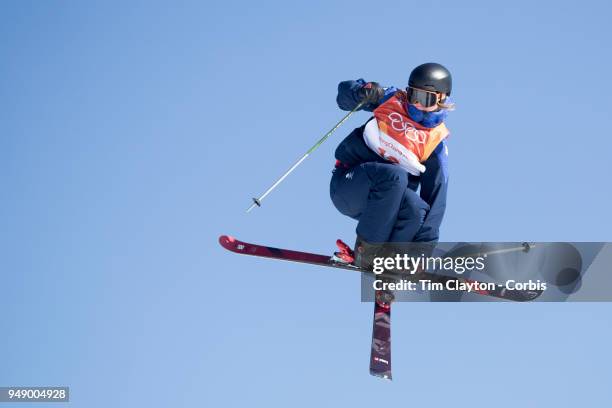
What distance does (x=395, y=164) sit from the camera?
8.61 m

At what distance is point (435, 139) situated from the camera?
8578mm

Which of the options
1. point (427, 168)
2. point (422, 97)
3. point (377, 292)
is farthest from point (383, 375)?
point (422, 97)

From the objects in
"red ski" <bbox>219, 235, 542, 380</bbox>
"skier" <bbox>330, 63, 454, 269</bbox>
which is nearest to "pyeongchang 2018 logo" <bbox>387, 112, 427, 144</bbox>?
"skier" <bbox>330, 63, 454, 269</bbox>

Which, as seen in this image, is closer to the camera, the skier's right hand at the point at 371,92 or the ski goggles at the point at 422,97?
the ski goggles at the point at 422,97

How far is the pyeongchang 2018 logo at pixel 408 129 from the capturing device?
851 centimetres

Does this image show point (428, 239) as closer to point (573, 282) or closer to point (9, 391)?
point (573, 282)

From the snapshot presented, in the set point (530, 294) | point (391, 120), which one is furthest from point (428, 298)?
point (391, 120)

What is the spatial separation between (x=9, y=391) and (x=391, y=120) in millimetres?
5086

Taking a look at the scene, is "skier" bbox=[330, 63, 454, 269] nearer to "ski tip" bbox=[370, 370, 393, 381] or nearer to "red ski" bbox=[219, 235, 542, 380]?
"red ski" bbox=[219, 235, 542, 380]

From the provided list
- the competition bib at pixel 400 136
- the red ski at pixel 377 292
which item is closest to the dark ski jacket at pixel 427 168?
the competition bib at pixel 400 136

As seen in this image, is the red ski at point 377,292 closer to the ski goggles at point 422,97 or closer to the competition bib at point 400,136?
the competition bib at point 400,136

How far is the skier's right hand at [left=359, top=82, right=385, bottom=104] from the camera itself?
8.60 metres

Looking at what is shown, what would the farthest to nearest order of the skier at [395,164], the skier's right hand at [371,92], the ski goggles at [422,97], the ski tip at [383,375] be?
the ski tip at [383,375]
the skier's right hand at [371,92]
the skier at [395,164]
the ski goggles at [422,97]

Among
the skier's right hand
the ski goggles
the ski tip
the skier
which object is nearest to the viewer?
the ski goggles
